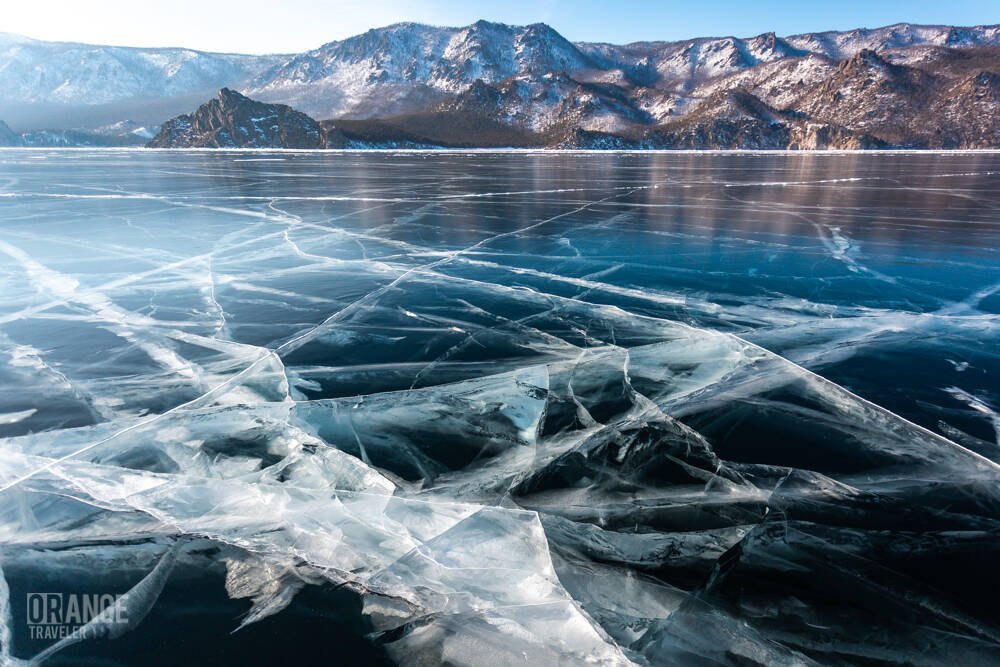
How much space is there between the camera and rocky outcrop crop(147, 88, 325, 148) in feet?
278

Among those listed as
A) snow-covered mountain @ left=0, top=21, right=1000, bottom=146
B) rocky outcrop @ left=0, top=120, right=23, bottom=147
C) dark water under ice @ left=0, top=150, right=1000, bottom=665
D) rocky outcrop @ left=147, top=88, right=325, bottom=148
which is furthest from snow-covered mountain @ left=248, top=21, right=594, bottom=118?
dark water under ice @ left=0, top=150, right=1000, bottom=665

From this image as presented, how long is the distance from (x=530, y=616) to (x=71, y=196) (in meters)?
19.4

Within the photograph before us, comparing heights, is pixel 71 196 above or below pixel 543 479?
above

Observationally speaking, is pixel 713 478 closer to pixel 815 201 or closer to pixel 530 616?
pixel 530 616

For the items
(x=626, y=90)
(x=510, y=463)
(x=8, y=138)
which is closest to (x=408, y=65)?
(x=626, y=90)

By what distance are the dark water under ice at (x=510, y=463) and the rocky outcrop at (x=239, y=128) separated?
286 ft

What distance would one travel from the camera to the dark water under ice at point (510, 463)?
1833 mm

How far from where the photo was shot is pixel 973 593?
6.24 feet

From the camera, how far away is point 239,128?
8806cm

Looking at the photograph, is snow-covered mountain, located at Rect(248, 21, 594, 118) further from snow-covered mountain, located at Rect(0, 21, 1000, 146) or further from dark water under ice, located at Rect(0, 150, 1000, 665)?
dark water under ice, located at Rect(0, 150, 1000, 665)

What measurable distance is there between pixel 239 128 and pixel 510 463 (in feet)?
342

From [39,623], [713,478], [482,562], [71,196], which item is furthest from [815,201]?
[71,196]

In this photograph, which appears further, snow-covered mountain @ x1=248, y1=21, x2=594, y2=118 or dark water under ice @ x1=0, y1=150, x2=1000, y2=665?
snow-covered mountain @ x1=248, y1=21, x2=594, y2=118

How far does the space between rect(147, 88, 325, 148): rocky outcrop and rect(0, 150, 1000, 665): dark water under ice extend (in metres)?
87.3
